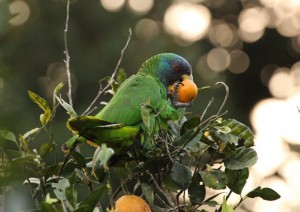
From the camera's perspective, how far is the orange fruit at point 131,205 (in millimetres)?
1856

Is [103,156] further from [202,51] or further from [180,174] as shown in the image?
[202,51]

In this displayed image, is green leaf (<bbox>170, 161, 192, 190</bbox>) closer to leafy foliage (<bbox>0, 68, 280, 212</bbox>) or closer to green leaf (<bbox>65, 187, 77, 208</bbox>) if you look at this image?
leafy foliage (<bbox>0, 68, 280, 212</bbox>)

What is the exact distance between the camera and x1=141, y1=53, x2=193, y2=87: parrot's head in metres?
2.92

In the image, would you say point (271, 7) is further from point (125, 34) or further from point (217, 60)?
point (125, 34)

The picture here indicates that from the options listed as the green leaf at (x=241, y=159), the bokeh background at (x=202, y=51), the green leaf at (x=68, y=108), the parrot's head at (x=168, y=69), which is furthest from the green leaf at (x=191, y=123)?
the bokeh background at (x=202, y=51)

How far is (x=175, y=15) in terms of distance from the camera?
12.5 meters

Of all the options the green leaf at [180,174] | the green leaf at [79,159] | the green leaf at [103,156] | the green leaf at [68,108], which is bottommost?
the green leaf at [180,174]

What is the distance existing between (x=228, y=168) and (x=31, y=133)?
56 centimetres

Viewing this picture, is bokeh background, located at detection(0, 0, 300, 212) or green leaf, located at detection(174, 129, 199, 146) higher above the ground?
green leaf, located at detection(174, 129, 199, 146)

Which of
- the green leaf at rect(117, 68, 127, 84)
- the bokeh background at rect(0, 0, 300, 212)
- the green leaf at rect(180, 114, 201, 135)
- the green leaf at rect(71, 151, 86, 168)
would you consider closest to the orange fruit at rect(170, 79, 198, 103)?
the green leaf at rect(117, 68, 127, 84)

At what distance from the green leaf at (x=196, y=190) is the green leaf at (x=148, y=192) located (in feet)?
0.35

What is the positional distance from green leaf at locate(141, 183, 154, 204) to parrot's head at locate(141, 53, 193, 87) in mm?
982

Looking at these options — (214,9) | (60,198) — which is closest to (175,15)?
(214,9)

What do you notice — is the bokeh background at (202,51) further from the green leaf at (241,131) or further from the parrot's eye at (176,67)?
the green leaf at (241,131)
